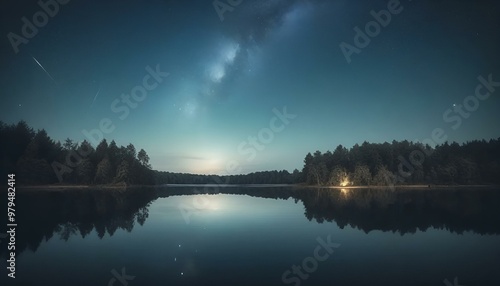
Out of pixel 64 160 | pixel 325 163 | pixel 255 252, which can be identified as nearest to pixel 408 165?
pixel 325 163

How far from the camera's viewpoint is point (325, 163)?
174 metres

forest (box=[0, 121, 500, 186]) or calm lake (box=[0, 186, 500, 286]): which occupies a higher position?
forest (box=[0, 121, 500, 186])

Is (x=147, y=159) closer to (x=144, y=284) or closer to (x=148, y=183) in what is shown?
(x=148, y=183)

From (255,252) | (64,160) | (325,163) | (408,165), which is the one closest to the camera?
(255,252)

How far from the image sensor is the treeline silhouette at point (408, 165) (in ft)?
493

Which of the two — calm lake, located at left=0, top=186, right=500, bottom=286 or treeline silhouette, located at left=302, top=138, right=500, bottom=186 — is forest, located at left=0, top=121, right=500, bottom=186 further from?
calm lake, located at left=0, top=186, right=500, bottom=286

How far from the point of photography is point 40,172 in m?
113

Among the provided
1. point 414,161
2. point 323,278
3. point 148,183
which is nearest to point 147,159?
point 148,183

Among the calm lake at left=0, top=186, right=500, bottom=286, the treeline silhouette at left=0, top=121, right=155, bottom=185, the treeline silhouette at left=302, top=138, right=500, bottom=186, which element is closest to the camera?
the calm lake at left=0, top=186, right=500, bottom=286

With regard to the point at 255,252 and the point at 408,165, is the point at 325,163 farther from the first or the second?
the point at 255,252

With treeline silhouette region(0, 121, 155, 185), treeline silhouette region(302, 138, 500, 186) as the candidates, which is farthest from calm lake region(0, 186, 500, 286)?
treeline silhouette region(302, 138, 500, 186)

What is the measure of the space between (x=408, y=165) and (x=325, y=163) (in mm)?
44538

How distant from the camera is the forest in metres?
115

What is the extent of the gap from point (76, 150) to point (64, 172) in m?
17.1
